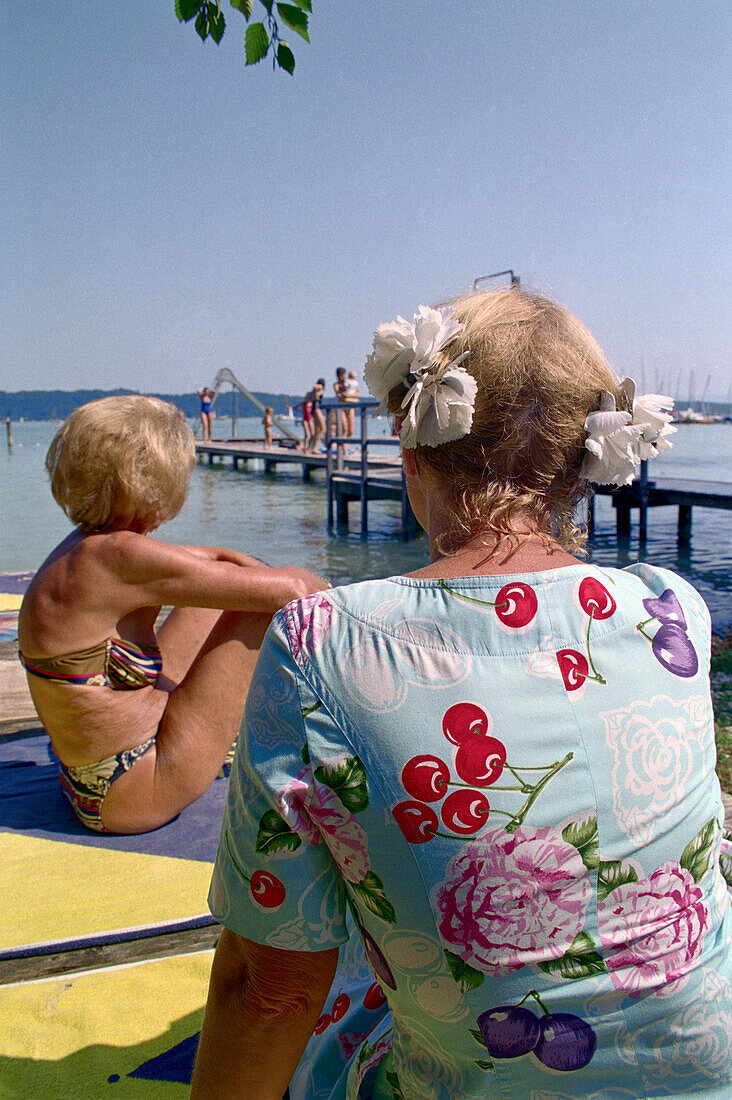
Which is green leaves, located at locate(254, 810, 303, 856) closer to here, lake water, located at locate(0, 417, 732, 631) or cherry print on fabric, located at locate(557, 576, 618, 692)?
cherry print on fabric, located at locate(557, 576, 618, 692)

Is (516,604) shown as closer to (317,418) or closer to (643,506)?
(643,506)

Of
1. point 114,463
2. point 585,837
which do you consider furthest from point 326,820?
point 114,463

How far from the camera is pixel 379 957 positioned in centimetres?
89

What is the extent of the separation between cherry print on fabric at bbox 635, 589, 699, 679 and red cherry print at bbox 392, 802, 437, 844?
0.32m

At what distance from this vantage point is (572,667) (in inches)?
32.9

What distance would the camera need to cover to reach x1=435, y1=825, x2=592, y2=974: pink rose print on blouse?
80 cm

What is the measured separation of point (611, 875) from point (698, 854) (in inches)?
5.1

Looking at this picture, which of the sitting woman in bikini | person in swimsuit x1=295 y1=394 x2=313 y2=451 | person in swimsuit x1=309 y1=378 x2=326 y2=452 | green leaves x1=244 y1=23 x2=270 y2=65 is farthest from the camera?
person in swimsuit x1=295 y1=394 x2=313 y2=451

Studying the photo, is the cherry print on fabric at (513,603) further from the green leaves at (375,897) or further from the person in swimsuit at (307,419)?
the person in swimsuit at (307,419)

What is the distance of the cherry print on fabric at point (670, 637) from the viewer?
889mm

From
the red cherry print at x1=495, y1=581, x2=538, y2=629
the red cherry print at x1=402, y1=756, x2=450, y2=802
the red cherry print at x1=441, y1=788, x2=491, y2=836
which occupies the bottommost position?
the red cherry print at x1=441, y1=788, x2=491, y2=836

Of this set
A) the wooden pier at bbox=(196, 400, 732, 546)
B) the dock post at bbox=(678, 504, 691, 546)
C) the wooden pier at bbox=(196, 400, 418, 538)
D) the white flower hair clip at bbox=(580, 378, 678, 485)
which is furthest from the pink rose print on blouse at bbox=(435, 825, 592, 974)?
the dock post at bbox=(678, 504, 691, 546)

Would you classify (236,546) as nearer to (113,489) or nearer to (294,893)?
(113,489)

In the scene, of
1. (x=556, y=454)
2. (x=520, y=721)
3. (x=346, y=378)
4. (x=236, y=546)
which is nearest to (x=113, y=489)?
(x=556, y=454)
